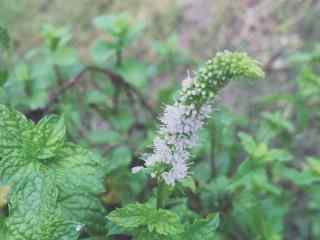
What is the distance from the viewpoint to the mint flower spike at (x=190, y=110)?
1.26 m

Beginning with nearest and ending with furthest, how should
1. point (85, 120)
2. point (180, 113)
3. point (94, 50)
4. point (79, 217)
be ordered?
point (180, 113) → point (79, 217) → point (94, 50) → point (85, 120)

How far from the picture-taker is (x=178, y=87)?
94.3 inches

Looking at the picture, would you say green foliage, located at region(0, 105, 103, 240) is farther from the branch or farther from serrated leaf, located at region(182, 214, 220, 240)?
the branch

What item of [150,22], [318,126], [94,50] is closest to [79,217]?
[94,50]

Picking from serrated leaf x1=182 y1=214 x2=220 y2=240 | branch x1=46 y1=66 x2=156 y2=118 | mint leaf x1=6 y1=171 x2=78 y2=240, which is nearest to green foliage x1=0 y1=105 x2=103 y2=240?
mint leaf x1=6 y1=171 x2=78 y2=240

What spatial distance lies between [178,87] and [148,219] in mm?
1058

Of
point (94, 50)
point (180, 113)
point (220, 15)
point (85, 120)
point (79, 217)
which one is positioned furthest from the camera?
point (220, 15)

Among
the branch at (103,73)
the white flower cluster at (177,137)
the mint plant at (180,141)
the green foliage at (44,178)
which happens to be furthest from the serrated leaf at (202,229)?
the branch at (103,73)

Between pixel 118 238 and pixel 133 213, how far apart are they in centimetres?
23

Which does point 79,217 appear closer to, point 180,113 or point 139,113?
point 180,113

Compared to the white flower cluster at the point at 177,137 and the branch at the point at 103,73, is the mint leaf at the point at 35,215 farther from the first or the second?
the branch at the point at 103,73

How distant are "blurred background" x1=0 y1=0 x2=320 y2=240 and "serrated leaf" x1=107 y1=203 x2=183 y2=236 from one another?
13.3 inches

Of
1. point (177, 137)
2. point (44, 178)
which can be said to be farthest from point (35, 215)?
point (177, 137)

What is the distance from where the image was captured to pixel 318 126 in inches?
105
